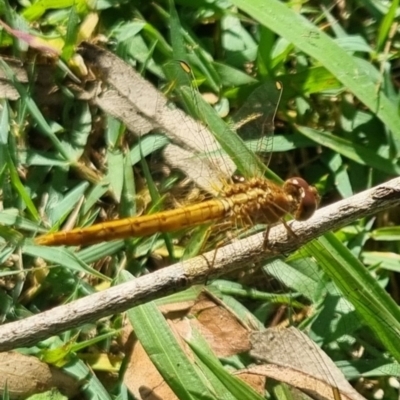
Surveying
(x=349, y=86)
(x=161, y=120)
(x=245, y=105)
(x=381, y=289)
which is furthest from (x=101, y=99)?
(x=381, y=289)

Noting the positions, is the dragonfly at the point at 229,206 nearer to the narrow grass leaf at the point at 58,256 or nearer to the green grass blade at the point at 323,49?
the narrow grass leaf at the point at 58,256

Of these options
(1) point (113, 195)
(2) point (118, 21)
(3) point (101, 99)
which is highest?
(2) point (118, 21)

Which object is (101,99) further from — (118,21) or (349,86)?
(349,86)

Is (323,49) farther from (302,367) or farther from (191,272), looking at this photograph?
(302,367)

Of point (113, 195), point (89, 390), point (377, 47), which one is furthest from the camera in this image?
point (377, 47)

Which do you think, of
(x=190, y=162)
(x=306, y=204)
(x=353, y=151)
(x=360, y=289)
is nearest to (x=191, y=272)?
(x=306, y=204)

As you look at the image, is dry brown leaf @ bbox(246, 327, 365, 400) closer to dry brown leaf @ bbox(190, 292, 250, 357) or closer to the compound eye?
dry brown leaf @ bbox(190, 292, 250, 357)

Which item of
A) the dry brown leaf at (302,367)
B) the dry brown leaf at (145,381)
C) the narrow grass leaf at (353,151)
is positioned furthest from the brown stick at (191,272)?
the narrow grass leaf at (353,151)
